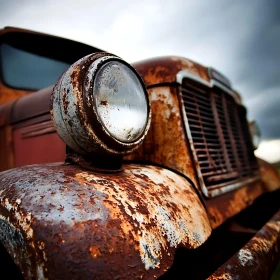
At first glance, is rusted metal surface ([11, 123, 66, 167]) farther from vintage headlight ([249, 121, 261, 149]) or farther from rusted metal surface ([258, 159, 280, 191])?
vintage headlight ([249, 121, 261, 149])

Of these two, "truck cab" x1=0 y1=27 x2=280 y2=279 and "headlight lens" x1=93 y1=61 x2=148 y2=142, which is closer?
"truck cab" x1=0 y1=27 x2=280 y2=279

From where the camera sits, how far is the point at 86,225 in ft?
2.60

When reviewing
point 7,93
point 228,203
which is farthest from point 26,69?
point 228,203

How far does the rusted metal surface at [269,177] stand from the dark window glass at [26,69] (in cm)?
209

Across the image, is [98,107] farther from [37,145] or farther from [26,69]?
[26,69]

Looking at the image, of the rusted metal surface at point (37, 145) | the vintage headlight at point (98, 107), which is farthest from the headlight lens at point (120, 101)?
the rusted metal surface at point (37, 145)

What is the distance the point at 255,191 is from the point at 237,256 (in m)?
1.19

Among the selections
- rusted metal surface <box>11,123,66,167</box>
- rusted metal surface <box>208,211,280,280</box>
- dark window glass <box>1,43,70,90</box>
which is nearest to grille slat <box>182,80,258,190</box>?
rusted metal surface <box>208,211,280,280</box>

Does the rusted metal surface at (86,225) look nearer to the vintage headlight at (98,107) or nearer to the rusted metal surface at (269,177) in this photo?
the vintage headlight at (98,107)

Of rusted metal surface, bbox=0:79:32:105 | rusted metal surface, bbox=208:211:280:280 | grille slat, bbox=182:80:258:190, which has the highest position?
rusted metal surface, bbox=0:79:32:105

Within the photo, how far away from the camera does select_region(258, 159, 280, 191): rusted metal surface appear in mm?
2472

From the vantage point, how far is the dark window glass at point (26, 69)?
7.36 feet

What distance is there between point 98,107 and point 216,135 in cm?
111

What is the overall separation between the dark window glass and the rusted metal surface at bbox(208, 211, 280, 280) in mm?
2029
